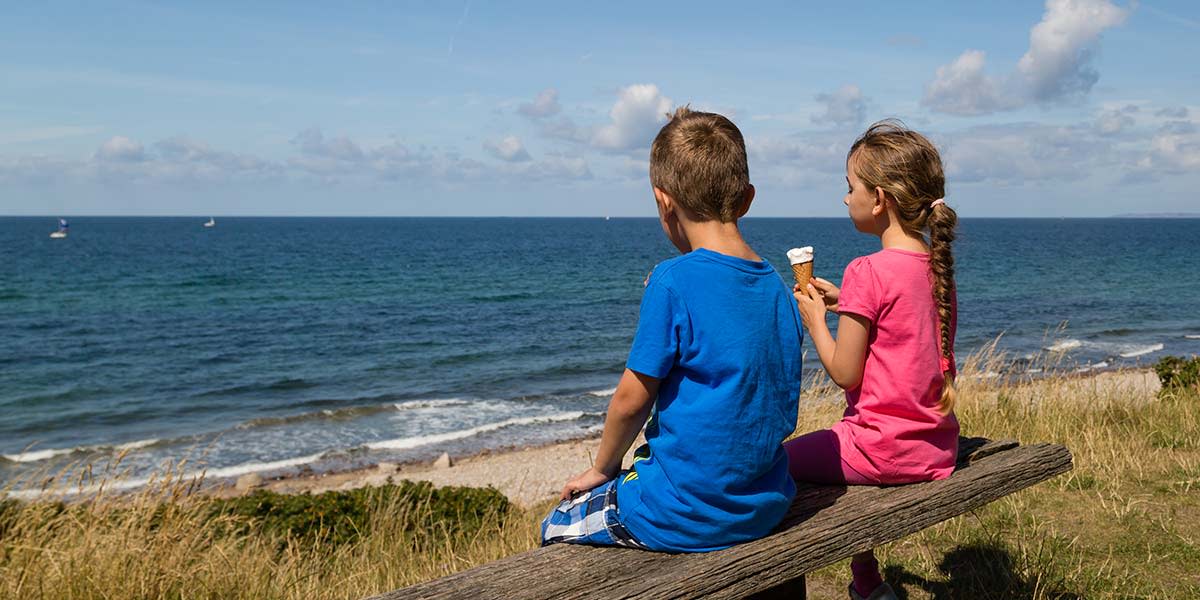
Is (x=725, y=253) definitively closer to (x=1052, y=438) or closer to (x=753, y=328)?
(x=753, y=328)

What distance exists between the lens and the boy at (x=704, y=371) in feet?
8.32

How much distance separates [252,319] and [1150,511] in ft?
98.0

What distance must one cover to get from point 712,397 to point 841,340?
75 cm

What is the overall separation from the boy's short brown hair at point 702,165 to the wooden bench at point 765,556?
3.31 feet

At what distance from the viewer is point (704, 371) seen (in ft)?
8.43

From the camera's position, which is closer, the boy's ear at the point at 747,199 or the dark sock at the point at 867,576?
the boy's ear at the point at 747,199

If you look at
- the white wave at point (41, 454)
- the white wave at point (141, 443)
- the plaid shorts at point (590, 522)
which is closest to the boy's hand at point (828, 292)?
the plaid shorts at point (590, 522)

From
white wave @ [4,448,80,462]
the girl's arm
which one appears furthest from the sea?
the girl's arm

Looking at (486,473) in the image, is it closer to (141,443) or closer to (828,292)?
(141,443)

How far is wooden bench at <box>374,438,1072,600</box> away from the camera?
2.43 metres

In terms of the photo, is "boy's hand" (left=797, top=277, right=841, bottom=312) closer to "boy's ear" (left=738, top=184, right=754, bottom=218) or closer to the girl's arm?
the girl's arm

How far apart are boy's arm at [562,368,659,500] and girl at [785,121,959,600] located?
801 mm

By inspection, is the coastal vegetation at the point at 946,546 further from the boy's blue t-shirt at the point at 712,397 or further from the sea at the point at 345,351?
the boy's blue t-shirt at the point at 712,397

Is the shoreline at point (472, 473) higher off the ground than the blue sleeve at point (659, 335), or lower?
lower
